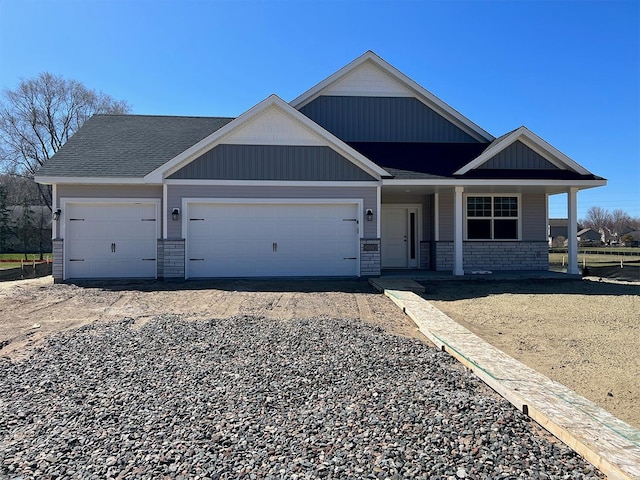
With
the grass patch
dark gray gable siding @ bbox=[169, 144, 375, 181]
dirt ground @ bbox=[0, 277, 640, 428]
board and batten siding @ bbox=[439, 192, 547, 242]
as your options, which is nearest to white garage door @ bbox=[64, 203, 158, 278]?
dirt ground @ bbox=[0, 277, 640, 428]

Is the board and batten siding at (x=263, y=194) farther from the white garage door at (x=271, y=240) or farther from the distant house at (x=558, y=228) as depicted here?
the distant house at (x=558, y=228)

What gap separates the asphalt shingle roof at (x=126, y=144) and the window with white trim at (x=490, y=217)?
9206 mm

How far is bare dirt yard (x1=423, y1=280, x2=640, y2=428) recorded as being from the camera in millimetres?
4457

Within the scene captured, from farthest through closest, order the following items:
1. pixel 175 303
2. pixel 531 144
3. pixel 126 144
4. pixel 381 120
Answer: pixel 381 120
pixel 126 144
pixel 531 144
pixel 175 303

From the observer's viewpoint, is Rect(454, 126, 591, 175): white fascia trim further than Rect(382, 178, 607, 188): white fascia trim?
Yes

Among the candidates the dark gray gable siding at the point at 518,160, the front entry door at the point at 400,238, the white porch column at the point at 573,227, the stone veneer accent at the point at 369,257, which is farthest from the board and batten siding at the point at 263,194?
the white porch column at the point at 573,227

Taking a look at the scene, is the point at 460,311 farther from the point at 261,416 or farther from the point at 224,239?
the point at 224,239

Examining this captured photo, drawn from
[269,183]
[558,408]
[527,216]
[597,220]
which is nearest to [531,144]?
[527,216]

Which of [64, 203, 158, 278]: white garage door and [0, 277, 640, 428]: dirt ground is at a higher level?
[64, 203, 158, 278]: white garage door

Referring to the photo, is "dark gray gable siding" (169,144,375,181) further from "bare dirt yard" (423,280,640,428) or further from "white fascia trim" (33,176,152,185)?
"bare dirt yard" (423,280,640,428)

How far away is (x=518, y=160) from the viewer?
12547mm

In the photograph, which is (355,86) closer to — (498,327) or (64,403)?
(498,327)

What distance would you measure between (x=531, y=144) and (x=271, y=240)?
8.04 metres

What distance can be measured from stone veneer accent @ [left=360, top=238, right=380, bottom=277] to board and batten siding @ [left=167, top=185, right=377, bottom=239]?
0.64ft
